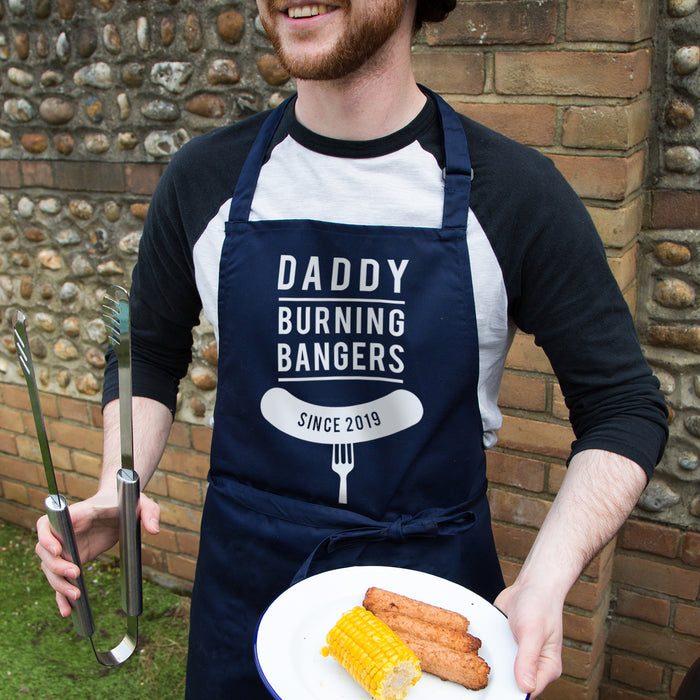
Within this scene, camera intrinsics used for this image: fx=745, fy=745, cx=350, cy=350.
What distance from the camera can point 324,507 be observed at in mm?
1404

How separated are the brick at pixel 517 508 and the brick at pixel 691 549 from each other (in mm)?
410

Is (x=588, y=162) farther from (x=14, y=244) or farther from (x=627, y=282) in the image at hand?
(x=14, y=244)

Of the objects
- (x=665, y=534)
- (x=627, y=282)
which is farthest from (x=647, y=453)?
(x=665, y=534)

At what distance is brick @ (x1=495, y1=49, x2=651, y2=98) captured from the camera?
1769 millimetres

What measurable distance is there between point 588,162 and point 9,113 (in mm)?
2258

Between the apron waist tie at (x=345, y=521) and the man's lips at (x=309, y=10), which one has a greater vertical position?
the man's lips at (x=309, y=10)

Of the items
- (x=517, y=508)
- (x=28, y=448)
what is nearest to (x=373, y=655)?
(x=517, y=508)

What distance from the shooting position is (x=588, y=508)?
4.12 ft

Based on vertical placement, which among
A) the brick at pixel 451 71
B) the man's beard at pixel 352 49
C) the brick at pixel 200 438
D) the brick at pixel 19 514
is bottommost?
the brick at pixel 19 514

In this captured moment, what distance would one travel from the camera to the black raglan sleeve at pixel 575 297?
4.28 ft

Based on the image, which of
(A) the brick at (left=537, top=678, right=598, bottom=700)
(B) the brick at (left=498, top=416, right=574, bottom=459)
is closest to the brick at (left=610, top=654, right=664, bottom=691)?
(A) the brick at (left=537, top=678, right=598, bottom=700)

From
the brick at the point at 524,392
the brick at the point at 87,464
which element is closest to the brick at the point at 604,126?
the brick at the point at 524,392

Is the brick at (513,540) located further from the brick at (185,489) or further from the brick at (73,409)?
the brick at (73,409)

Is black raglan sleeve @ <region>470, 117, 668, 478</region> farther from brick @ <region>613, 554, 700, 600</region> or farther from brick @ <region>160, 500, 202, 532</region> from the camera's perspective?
brick @ <region>160, 500, 202, 532</region>
